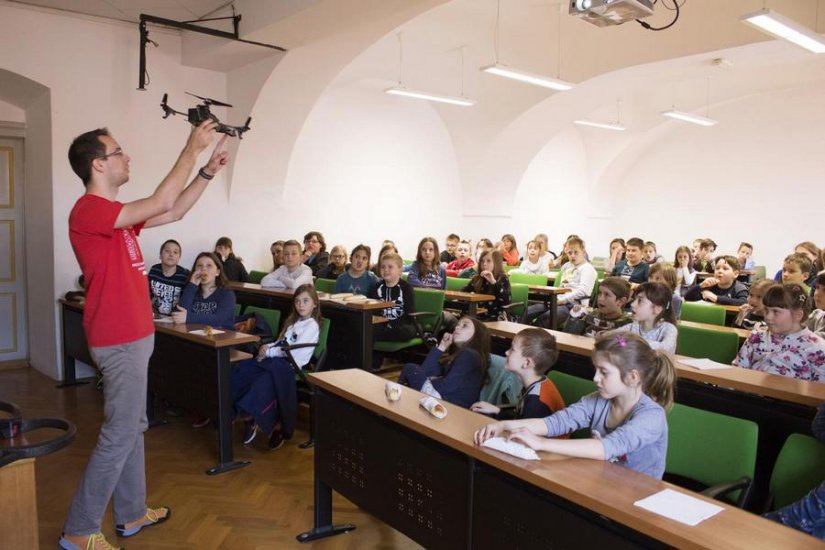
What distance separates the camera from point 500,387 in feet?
9.77

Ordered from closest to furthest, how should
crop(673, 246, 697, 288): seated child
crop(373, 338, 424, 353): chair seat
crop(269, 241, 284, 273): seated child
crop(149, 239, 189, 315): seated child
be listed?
crop(149, 239, 189, 315): seated child → crop(373, 338, 424, 353): chair seat → crop(269, 241, 284, 273): seated child → crop(673, 246, 697, 288): seated child

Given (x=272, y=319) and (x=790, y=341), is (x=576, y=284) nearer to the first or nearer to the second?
(x=272, y=319)

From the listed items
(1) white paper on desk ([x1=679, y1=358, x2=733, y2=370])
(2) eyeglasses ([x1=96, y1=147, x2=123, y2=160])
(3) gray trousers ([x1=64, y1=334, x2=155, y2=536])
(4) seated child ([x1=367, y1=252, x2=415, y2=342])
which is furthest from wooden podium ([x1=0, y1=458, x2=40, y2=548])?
(4) seated child ([x1=367, y1=252, x2=415, y2=342])

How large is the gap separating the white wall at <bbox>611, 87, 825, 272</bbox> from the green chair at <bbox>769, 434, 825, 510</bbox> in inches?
395

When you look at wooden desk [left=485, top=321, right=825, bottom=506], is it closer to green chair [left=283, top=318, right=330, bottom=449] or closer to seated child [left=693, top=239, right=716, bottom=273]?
green chair [left=283, top=318, right=330, bottom=449]

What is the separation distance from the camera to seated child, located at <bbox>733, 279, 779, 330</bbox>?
4.02m

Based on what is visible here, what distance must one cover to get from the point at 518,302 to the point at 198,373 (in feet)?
10.9

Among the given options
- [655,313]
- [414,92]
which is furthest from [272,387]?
[414,92]

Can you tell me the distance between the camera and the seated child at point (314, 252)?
707cm

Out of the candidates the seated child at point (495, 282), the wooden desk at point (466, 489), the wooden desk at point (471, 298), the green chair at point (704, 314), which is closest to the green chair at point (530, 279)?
the seated child at point (495, 282)

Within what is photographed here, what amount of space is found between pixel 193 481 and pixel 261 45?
3575 millimetres

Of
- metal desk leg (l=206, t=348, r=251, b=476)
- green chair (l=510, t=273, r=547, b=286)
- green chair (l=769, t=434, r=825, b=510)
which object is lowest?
metal desk leg (l=206, t=348, r=251, b=476)

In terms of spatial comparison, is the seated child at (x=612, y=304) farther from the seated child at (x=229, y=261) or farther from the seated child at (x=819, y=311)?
the seated child at (x=229, y=261)

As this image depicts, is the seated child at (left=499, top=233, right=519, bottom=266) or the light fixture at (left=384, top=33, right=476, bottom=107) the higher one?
the light fixture at (left=384, top=33, right=476, bottom=107)
